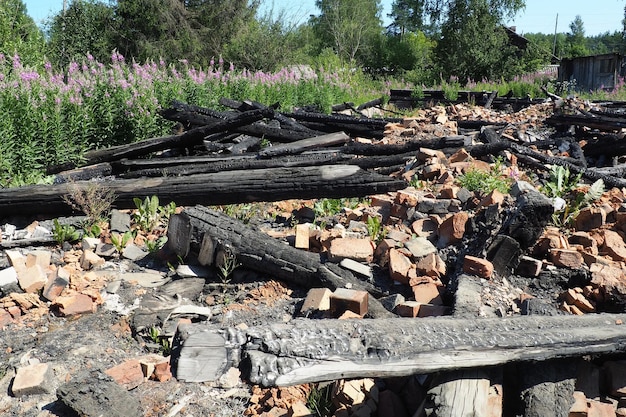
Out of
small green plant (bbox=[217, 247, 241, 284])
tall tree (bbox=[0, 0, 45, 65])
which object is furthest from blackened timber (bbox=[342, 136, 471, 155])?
tall tree (bbox=[0, 0, 45, 65])

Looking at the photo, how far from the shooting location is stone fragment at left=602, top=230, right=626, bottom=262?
3.61m

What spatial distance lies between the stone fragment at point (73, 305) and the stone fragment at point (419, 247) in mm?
2445

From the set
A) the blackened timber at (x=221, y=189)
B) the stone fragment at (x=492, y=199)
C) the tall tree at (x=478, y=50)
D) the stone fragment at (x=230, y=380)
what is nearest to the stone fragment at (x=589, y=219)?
the stone fragment at (x=492, y=199)

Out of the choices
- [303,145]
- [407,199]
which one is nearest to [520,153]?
[407,199]

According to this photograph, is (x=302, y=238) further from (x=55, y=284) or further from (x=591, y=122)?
(x=591, y=122)

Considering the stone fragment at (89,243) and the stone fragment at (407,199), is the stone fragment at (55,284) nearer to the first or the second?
the stone fragment at (89,243)

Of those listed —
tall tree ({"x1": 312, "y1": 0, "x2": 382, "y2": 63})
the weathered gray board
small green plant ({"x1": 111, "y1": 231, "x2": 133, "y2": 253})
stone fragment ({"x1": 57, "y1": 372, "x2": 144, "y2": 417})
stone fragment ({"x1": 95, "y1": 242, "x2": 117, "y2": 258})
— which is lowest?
stone fragment ({"x1": 57, "y1": 372, "x2": 144, "y2": 417})

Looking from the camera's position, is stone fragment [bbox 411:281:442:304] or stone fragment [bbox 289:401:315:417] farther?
stone fragment [bbox 411:281:442:304]

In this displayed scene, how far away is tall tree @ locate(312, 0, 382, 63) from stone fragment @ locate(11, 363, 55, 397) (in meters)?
35.3

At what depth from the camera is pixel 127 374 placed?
2826mm

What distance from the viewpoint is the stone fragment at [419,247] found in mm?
3920

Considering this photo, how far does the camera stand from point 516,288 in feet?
11.2

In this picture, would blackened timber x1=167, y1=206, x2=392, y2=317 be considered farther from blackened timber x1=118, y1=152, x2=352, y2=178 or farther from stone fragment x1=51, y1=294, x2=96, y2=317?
blackened timber x1=118, y1=152, x2=352, y2=178

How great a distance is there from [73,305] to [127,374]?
40.6 inches
